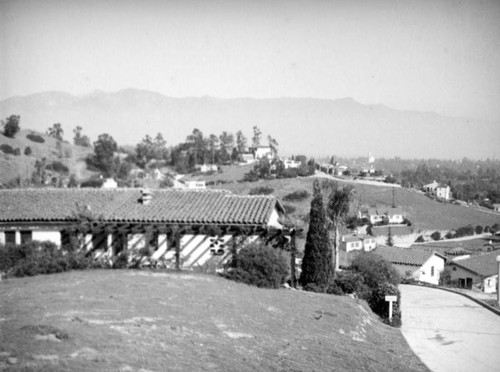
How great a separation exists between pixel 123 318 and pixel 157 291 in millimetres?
3677

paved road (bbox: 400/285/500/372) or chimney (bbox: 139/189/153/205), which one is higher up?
chimney (bbox: 139/189/153/205)

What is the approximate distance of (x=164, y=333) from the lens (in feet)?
38.5

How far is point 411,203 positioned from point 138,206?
81691mm

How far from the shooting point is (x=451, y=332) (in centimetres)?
1869

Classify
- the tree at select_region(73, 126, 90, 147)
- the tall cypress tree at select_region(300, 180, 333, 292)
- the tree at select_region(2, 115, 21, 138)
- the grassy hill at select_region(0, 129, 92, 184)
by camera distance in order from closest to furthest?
the tall cypress tree at select_region(300, 180, 333, 292)
the grassy hill at select_region(0, 129, 92, 184)
the tree at select_region(2, 115, 21, 138)
the tree at select_region(73, 126, 90, 147)

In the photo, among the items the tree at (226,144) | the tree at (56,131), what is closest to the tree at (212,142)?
the tree at (226,144)

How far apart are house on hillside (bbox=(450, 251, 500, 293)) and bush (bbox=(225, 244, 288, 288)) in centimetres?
2870

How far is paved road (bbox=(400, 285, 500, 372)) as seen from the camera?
580 inches

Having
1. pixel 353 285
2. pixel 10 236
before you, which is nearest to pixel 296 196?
pixel 353 285

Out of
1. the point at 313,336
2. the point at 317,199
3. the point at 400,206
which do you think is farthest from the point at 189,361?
the point at 400,206

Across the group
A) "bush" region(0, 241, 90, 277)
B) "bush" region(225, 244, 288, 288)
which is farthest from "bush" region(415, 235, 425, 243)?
Result: "bush" region(0, 241, 90, 277)

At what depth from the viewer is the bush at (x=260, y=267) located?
63.7ft

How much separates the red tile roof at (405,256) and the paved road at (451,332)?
14.5m

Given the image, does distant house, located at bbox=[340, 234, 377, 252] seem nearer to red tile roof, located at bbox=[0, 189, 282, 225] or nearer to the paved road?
the paved road
